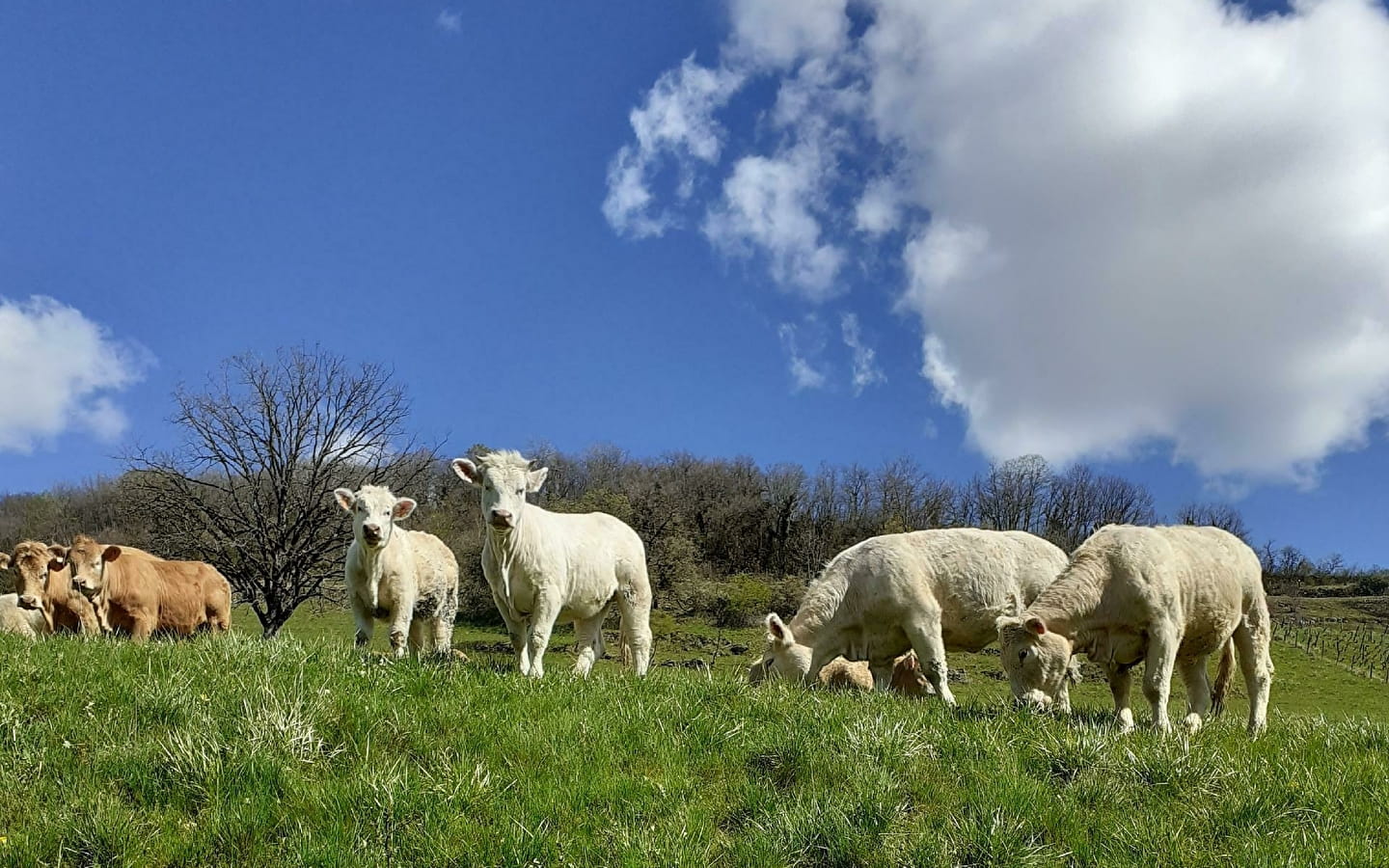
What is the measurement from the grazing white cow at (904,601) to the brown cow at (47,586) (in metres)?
13.1

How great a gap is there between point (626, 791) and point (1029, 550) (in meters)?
10.5

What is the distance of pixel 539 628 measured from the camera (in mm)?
11242

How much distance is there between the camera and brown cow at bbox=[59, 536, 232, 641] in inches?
594

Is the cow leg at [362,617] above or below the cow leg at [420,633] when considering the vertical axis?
above

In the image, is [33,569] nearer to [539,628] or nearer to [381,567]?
[381,567]

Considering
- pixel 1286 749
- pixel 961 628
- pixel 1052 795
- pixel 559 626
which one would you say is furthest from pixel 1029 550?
pixel 559 626

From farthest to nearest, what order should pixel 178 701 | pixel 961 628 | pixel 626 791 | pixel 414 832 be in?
pixel 961 628 < pixel 178 701 < pixel 626 791 < pixel 414 832

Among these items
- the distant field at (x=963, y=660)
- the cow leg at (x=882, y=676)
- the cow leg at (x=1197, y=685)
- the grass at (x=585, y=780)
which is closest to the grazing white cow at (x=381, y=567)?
the grass at (x=585, y=780)

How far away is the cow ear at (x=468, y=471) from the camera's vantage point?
1142cm

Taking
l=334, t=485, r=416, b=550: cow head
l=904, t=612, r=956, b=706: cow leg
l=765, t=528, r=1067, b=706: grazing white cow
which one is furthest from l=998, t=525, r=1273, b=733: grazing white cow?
l=334, t=485, r=416, b=550: cow head

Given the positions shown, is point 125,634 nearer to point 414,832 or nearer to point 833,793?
point 414,832

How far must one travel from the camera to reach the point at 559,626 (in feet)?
204

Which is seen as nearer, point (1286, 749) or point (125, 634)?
point (1286, 749)

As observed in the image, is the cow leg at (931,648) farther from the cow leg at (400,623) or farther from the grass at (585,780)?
the cow leg at (400,623)
